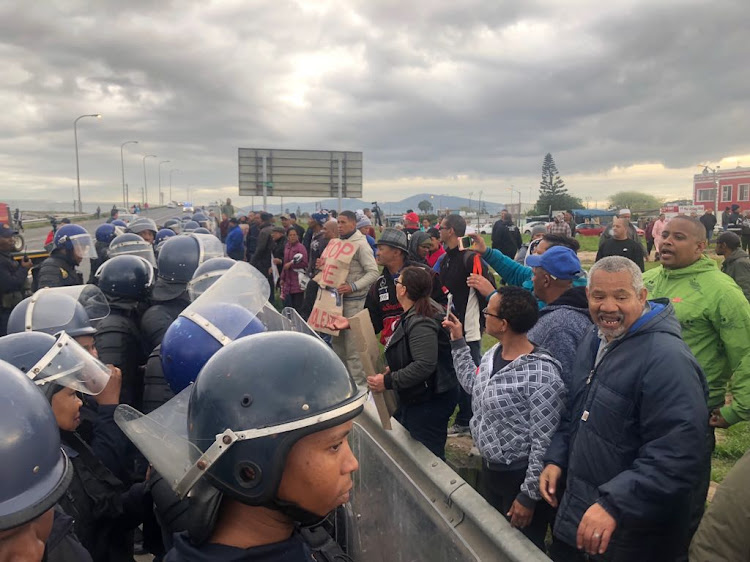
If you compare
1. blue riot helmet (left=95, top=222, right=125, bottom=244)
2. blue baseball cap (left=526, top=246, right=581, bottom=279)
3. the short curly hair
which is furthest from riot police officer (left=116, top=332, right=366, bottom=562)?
blue riot helmet (left=95, top=222, right=125, bottom=244)

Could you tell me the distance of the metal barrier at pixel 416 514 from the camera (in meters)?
2.15

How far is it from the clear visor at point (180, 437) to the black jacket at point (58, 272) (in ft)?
18.1

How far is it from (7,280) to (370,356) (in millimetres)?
5432

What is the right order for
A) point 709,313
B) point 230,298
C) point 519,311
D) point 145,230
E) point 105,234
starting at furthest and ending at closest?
1. point 105,234
2. point 145,230
3. point 709,313
4. point 230,298
5. point 519,311

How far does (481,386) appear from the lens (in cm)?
343

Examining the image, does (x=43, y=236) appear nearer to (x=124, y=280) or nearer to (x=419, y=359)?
(x=124, y=280)

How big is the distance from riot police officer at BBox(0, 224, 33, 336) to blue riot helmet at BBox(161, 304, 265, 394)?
5335 mm

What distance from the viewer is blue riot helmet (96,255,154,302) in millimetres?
4188

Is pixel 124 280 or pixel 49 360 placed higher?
pixel 124 280

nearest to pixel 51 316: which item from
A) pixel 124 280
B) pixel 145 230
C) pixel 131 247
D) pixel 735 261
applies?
pixel 124 280

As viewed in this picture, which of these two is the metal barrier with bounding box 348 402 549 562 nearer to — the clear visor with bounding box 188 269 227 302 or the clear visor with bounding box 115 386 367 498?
the clear visor with bounding box 115 386 367 498

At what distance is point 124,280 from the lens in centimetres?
423

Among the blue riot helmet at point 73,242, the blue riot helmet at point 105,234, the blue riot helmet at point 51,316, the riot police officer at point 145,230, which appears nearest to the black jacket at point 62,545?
the blue riot helmet at point 51,316

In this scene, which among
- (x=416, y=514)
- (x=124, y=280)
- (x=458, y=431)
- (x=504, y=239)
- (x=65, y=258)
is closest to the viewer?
(x=416, y=514)
